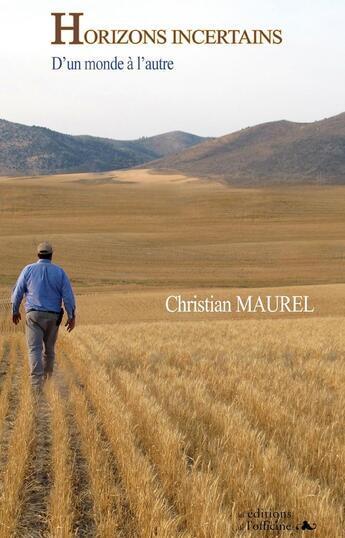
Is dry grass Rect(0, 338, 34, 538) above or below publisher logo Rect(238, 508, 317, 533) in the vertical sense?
below

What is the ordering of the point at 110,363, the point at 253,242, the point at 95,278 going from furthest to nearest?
the point at 253,242, the point at 95,278, the point at 110,363

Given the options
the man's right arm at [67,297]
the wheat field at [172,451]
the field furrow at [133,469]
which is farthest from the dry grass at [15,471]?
the man's right arm at [67,297]

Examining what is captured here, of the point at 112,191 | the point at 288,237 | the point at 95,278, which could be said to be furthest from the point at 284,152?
the point at 95,278

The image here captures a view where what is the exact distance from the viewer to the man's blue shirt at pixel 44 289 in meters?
9.20

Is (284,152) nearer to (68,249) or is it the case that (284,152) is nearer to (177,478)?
(68,249)

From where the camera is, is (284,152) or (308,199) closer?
(308,199)

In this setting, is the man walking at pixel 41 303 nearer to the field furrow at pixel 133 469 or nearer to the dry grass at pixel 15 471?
the field furrow at pixel 133 469

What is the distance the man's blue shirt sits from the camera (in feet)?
30.2

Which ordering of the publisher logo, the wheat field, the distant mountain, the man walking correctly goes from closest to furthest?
1. the publisher logo
2. the wheat field
3. the man walking
4. the distant mountain

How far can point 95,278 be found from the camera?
149 ft

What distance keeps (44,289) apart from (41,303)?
0.19 m

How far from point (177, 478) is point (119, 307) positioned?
1077 inches

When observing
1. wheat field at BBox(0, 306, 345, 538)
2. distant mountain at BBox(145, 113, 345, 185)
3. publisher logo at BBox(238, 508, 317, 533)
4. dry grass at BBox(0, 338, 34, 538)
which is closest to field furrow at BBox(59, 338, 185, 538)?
wheat field at BBox(0, 306, 345, 538)

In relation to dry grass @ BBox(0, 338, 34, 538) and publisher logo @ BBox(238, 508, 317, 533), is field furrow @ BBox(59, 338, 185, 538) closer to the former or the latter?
publisher logo @ BBox(238, 508, 317, 533)
